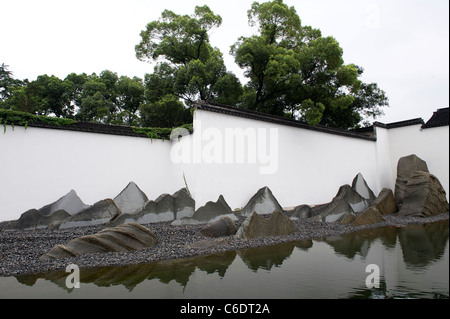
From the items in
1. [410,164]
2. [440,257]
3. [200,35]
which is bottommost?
[440,257]

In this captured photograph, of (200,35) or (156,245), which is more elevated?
(200,35)

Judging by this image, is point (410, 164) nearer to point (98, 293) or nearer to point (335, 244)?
point (335, 244)

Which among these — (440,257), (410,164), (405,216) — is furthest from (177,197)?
(410,164)

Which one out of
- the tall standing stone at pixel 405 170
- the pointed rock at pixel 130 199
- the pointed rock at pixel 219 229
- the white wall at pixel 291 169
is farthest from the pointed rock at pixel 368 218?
the pointed rock at pixel 130 199

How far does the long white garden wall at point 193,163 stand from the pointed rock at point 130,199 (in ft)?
2.44

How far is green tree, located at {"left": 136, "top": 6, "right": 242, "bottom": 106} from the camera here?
527 inches

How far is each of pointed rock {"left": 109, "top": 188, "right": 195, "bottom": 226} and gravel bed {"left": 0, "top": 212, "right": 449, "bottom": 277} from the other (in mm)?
265

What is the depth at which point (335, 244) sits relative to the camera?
514 centimetres

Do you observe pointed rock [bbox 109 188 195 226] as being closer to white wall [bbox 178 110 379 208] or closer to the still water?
white wall [bbox 178 110 379 208]

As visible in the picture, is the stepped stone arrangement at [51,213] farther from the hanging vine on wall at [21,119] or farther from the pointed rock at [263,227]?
the pointed rock at [263,227]

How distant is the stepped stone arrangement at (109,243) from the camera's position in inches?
165
